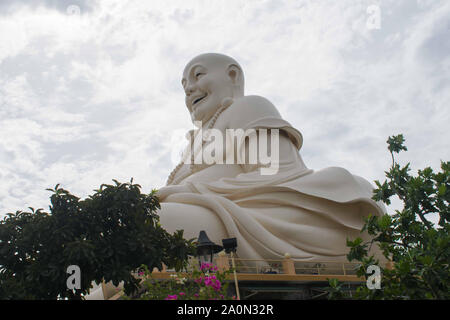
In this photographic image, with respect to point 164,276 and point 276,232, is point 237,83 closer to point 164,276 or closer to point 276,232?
point 276,232

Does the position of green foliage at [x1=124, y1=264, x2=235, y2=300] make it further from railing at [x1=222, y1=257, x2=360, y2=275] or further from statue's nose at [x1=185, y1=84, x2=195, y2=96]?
statue's nose at [x1=185, y1=84, x2=195, y2=96]

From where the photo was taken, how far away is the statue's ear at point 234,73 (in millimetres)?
11617

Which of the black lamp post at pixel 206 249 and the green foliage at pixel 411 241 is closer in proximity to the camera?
the green foliage at pixel 411 241

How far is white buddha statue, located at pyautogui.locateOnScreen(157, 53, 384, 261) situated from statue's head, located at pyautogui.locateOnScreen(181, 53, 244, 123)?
3.35ft

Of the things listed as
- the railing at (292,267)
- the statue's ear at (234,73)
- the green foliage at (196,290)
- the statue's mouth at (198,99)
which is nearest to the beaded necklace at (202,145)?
the statue's mouth at (198,99)

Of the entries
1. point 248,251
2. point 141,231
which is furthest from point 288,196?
point 141,231

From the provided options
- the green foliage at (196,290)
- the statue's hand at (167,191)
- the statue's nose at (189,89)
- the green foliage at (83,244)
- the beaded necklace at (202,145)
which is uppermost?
the statue's nose at (189,89)

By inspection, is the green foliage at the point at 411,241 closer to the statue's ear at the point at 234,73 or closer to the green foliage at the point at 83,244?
the green foliage at the point at 83,244

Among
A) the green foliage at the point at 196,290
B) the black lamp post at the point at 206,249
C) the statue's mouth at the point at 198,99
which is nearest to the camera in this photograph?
the green foliage at the point at 196,290

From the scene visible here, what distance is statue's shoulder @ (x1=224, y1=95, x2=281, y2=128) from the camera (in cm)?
1010

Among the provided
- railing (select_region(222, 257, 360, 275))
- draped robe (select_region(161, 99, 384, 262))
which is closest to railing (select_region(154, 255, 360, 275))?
railing (select_region(222, 257, 360, 275))

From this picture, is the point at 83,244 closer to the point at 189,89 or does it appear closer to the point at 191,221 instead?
the point at 191,221

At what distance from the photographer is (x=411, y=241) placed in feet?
18.4

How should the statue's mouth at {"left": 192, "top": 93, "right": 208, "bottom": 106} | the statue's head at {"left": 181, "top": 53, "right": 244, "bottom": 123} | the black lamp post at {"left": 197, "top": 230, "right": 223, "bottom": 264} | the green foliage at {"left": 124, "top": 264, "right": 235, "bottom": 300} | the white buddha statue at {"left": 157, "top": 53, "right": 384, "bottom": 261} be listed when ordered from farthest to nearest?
the statue's mouth at {"left": 192, "top": 93, "right": 208, "bottom": 106} < the statue's head at {"left": 181, "top": 53, "right": 244, "bottom": 123} < the white buddha statue at {"left": 157, "top": 53, "right": 384, "bottom": 261} < the black lamp post at {"left": 197, "top": 230, "right": 223, "bottom": 264} < the green foliage at {"left": 124, "top": 264, "right": 235, "bottom": 300}
